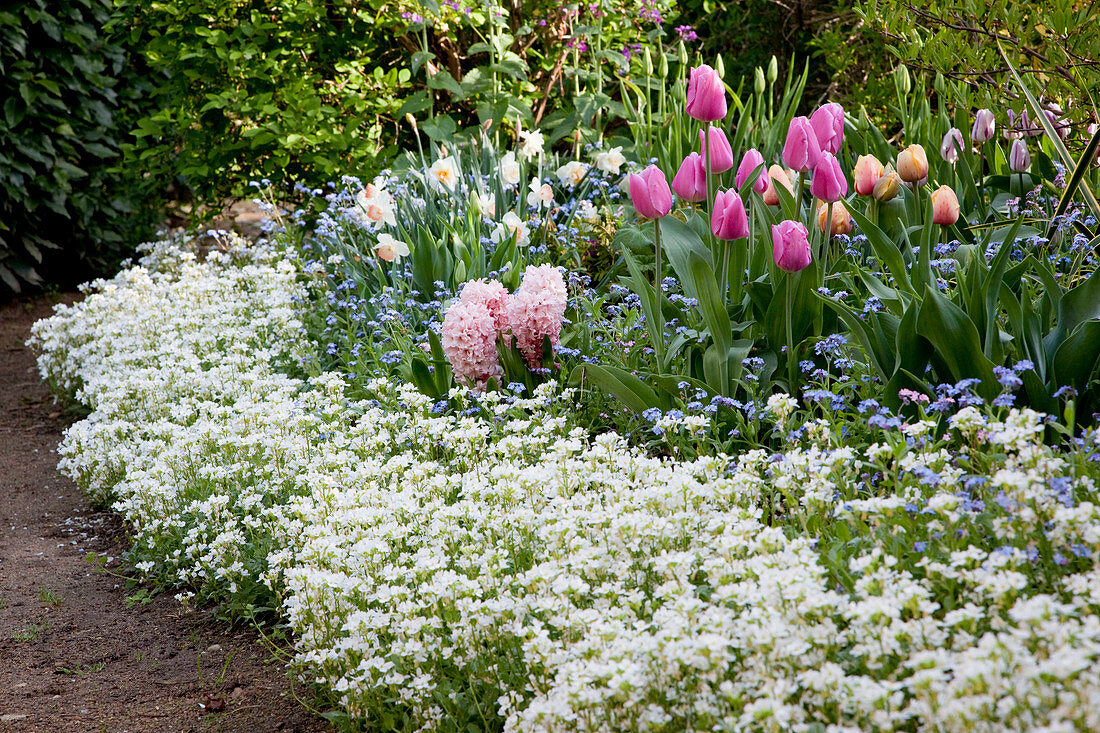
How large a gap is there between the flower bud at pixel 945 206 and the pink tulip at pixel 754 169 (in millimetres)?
572

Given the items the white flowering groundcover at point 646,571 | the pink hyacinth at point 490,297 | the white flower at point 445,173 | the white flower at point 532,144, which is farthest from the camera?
the white flower at point 532,144

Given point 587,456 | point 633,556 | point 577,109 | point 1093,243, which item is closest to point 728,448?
point 587,456

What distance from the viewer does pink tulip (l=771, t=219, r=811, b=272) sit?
8.72 feet

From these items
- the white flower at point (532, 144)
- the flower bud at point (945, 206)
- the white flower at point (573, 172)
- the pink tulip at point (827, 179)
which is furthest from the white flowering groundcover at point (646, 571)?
the white flower at point (532, 144)

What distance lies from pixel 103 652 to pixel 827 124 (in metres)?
2.72

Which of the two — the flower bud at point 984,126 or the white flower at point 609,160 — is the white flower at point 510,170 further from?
the flower bud at point 984,126

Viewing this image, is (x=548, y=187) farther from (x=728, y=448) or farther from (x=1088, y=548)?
(x=1088, y=548)

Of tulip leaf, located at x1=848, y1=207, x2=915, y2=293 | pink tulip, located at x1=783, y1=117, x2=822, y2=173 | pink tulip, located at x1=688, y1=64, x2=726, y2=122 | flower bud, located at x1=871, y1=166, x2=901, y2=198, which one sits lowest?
tulip leaf, located at x1=848, y1=207, x2=915, y2=293

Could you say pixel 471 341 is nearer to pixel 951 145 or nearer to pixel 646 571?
pixel 646 571

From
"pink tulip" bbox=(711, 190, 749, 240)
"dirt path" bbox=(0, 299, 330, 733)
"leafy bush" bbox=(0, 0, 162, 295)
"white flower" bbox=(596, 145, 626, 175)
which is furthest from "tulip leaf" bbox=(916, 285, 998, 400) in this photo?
"leafy bush" bbox=(0, 0, 162, 295)

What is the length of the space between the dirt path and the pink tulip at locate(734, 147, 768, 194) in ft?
7.17

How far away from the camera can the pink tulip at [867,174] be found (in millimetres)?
3111

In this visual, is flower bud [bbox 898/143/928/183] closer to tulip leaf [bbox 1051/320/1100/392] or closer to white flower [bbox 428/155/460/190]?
tulip leaf [bbox 1051/320/1100/392]

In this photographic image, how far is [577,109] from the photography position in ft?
18.6
